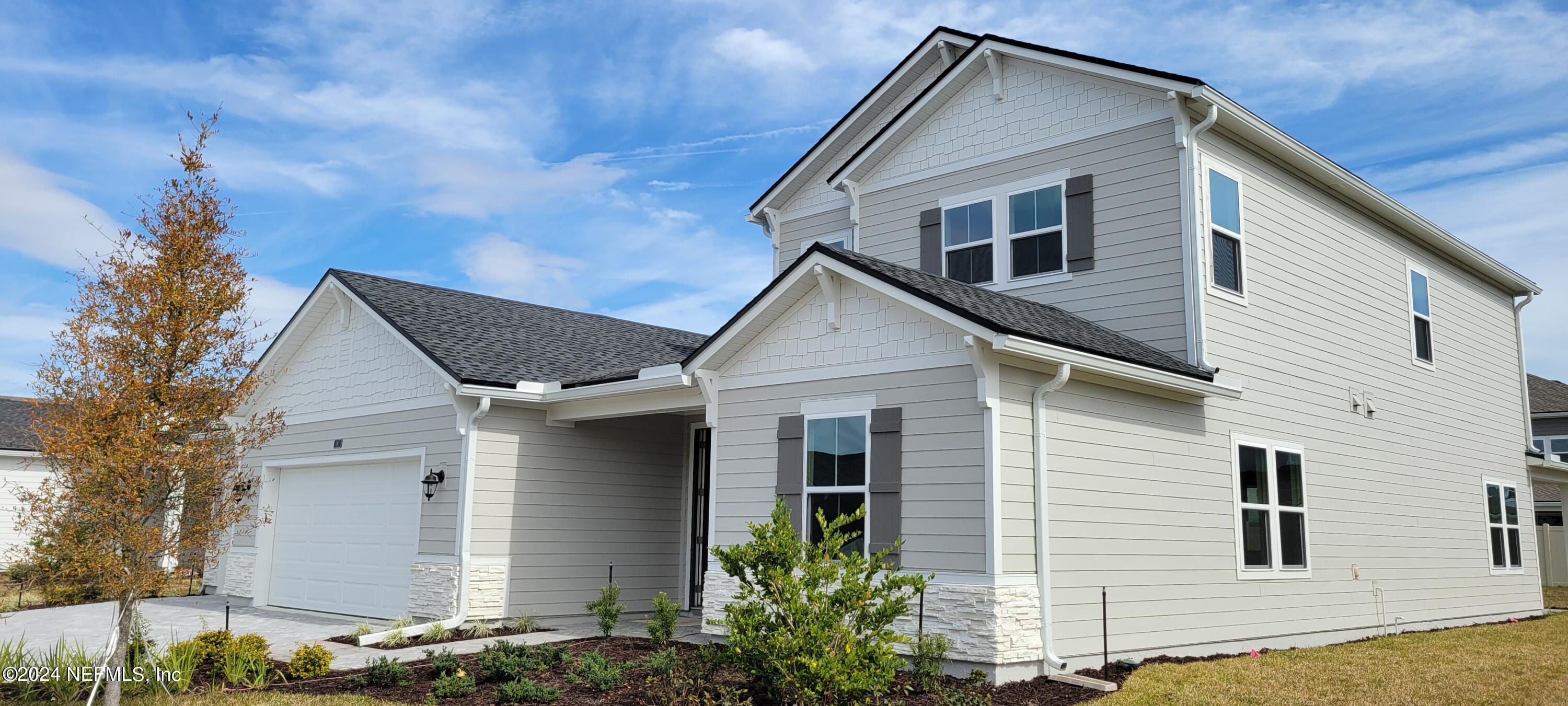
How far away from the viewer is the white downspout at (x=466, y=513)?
12836mm

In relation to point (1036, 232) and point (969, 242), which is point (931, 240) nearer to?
point (969, 242)

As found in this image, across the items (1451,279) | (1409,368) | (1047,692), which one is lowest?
(1047,692)

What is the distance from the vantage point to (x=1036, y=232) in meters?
12.3

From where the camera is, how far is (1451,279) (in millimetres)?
16641

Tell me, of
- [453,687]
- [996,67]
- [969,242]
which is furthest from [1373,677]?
[453,687]

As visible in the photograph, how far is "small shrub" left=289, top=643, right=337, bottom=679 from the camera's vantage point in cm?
913

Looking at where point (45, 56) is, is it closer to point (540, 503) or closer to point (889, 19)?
point (540, 503)

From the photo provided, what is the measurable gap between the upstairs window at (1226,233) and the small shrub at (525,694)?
7.82 m

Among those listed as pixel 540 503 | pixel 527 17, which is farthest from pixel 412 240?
pixel 540 503

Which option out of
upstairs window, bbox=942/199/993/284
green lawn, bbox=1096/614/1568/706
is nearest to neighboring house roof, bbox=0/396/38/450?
upstairs window, bbox=942/199/993/284

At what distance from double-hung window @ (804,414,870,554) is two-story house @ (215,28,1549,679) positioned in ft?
0.13

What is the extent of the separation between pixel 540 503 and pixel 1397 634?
10970 millimetres

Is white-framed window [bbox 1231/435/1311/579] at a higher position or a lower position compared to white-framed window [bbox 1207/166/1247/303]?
lower

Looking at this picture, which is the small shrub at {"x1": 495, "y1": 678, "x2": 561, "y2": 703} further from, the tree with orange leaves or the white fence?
the white fence
